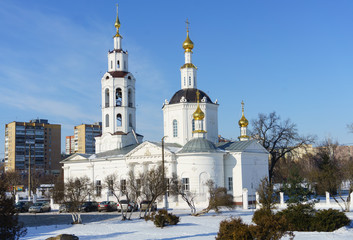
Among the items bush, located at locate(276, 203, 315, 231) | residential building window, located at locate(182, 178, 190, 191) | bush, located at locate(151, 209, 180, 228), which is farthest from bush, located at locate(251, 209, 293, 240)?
residential building window, located at locate(182, 178, 190, 191)

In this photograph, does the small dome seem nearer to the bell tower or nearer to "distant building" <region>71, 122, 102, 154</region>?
the bell tower

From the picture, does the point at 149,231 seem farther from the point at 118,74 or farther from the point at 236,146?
the point at 118,74

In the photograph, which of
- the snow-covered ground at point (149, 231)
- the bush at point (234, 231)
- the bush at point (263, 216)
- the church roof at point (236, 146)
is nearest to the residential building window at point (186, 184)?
the church roof at point (236, 146)

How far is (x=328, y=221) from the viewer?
58.8 feet

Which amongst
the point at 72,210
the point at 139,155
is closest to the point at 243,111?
the point at 139,155

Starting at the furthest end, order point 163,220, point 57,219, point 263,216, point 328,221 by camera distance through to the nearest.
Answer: point 57,219
point 163,220
point 328,221
point 263,216

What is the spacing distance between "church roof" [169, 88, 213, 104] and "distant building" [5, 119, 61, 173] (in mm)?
53554

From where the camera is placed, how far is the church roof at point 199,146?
118ft

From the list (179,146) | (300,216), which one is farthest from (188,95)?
(300,216)

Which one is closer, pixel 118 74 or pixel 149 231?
pixel 149 231

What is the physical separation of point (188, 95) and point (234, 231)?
29.3 m

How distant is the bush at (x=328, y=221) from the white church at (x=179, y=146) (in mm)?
15872

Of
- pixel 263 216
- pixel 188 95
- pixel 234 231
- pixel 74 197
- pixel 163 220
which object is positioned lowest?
pixel 163 220

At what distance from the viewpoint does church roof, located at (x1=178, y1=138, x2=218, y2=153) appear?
1417 inches
